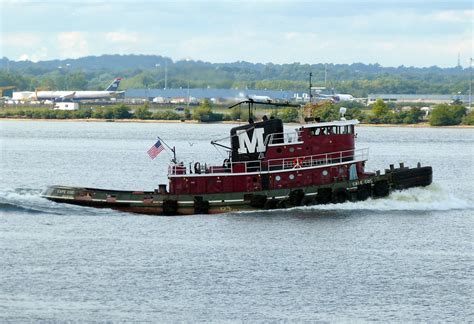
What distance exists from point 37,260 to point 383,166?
185ft

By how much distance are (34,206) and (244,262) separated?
1961 centimetres

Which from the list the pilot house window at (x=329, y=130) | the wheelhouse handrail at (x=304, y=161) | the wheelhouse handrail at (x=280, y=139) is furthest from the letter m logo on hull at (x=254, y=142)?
the pilot house window at (x=329, y=130)

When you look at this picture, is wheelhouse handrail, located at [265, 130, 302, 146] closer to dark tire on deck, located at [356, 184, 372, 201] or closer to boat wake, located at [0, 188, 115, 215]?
dark tire on deck, located at [356, 184, 372, 201]

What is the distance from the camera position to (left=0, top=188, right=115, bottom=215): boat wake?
68.1 metres

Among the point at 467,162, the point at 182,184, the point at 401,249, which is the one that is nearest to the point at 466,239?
the point at 401,249

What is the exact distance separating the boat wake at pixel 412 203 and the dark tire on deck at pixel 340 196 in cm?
23

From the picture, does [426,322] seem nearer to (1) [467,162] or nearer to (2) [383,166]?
(2) [383,166]

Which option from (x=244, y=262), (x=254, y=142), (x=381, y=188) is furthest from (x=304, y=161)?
(x=244, y=262)

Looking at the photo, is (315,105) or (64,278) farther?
(315,105)

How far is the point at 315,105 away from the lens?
69438 mm

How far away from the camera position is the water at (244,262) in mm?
45938

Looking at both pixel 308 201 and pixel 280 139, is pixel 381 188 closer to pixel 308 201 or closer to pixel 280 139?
pixel 308 201

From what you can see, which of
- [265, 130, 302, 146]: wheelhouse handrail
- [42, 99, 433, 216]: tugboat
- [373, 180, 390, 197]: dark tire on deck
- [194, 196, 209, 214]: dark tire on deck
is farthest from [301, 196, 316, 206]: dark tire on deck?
[194, 196, 209, 214]: dark tire on deck

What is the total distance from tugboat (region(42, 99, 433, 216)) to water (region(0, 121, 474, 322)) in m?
0.69
